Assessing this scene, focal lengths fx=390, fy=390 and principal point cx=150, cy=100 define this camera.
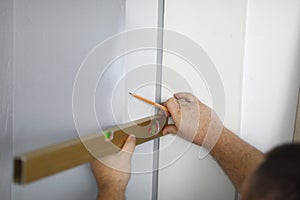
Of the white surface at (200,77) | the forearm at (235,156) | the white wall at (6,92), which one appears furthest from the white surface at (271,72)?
the white wall at (6,92)

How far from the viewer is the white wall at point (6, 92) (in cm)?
114

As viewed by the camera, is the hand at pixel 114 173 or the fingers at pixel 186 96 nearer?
the hand at pixel 114 173

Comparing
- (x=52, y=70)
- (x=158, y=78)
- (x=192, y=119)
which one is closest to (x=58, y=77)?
(x=52, y=70)

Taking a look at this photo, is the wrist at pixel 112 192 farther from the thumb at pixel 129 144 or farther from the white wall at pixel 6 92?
the white wall at pixel 6 92

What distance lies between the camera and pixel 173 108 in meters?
1.07

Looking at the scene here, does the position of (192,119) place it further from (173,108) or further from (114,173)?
(114,173)

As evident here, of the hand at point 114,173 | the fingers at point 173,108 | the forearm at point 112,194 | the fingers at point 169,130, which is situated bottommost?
the forearm at point 112,194

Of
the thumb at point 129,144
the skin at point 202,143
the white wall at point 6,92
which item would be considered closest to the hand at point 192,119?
the skin at point 202,143

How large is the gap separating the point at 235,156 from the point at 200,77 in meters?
0.25

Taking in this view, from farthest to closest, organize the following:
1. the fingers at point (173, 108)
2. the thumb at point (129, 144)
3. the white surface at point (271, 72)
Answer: the white surface at point (271, 72)
the fingers at point (173, 108)
the thumb at point (129, 144)

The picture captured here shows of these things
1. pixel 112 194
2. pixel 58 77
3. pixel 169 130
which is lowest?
pixel 112 194

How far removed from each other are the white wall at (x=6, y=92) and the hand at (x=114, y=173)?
297mm

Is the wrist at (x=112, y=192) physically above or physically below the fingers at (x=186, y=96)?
below

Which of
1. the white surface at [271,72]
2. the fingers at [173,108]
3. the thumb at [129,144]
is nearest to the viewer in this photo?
the thumb at [129,144]
